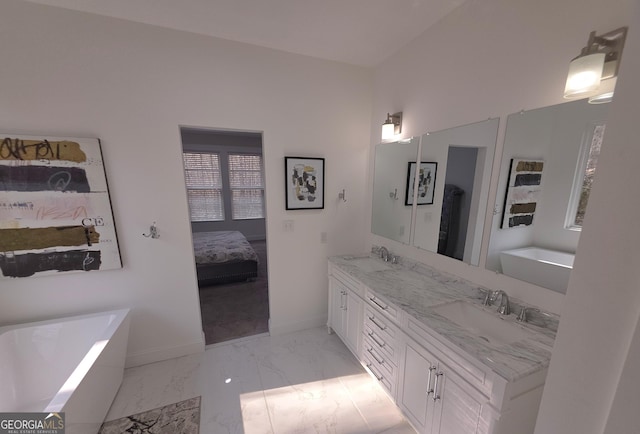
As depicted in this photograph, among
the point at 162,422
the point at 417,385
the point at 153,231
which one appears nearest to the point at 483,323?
the point at 417,385

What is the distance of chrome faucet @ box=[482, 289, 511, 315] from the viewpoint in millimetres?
1363

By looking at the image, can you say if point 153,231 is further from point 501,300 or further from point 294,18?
point 501,300

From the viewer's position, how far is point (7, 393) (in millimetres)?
1583

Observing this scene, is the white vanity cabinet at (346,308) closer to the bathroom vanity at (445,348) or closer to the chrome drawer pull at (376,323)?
the bathroom vanity at (445,348)

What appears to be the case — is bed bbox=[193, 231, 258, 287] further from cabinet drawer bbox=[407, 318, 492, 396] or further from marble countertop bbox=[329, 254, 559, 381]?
cabinet drawer bbox=[407, 318, 492, 396]

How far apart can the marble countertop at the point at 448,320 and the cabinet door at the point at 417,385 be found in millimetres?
221

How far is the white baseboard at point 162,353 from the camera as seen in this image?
6.93 feet

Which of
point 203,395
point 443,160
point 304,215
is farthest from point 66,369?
point 443,160

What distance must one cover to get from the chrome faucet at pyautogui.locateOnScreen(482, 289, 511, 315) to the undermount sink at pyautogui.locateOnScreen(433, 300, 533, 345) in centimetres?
4

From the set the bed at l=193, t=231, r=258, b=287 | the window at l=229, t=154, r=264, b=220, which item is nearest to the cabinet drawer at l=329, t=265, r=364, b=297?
the bed at l=193, t=231, r=258, b=287

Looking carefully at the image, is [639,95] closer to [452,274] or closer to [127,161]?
[452,274]

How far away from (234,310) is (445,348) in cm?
258

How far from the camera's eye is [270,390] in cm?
189

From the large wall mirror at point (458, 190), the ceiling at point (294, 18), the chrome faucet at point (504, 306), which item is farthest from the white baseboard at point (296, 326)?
the ceiling at point (294, 18)
